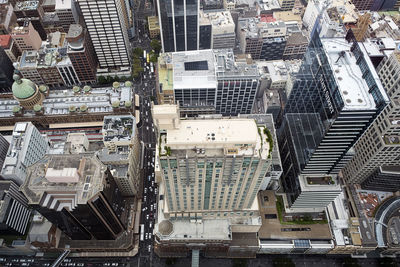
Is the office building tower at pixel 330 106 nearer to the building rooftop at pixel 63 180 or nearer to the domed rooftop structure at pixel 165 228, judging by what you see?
the domed rooftop structure at pixel 165 228

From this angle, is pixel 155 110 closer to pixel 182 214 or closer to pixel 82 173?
pixel 82 173

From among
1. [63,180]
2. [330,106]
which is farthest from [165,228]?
[330,106]

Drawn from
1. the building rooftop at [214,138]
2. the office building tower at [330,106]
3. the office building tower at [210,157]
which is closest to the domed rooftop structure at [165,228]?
the office building tower at [210,157]

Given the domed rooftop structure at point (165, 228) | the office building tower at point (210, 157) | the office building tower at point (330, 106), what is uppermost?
the office building tower at point (330, 106)

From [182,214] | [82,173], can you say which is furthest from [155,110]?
[182,214]

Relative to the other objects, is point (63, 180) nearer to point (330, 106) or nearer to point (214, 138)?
point (214, 138)

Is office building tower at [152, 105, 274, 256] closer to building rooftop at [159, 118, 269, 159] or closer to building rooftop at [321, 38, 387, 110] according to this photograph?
building rooftop at [159, 118, 269, 159]
